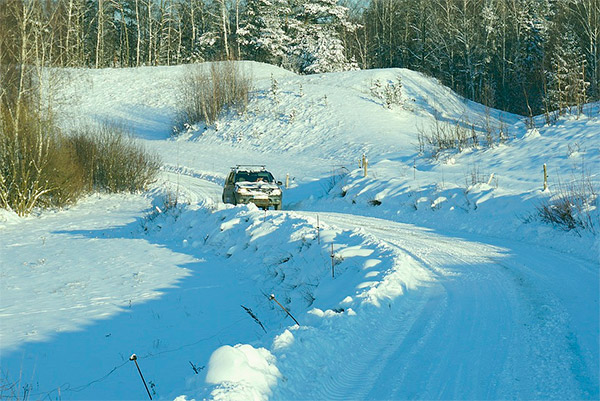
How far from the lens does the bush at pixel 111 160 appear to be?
27.7 m

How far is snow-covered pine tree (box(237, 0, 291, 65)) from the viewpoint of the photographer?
5662 cm

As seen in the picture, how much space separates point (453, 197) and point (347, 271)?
9.40 meters

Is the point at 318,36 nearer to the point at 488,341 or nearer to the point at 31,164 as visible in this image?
the point at 31,164

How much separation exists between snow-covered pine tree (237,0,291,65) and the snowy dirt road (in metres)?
50.7

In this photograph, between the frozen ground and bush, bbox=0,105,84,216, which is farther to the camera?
bush, bbox=0,105,84,216

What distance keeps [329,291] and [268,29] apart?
167ft

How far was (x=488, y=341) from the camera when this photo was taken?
19.3 feet

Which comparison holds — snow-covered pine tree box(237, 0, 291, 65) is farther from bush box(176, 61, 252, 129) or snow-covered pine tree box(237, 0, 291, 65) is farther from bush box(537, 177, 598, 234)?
bush box(537, 177, 598, 234)

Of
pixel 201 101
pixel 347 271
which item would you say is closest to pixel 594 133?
pixel 347 271

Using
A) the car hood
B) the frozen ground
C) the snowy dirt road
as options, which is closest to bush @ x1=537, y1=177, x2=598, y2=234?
the frozen ground

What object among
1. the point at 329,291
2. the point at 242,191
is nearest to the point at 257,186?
the point at 242,191

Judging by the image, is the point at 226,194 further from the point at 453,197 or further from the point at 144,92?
the point at 144,92

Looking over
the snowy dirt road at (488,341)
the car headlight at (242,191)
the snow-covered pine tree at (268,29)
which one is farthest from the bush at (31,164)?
the snow-covered pine tree at (268,29)

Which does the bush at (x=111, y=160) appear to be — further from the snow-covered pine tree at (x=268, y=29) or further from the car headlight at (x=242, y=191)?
the snow-covered pine tree at (x=268, y=29)
